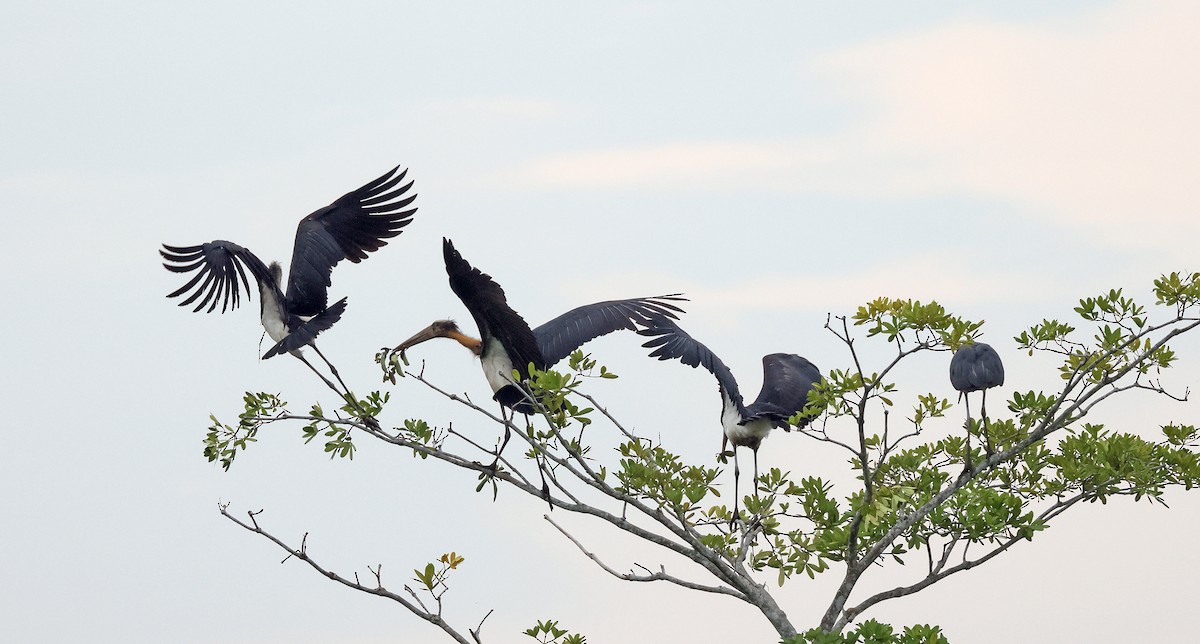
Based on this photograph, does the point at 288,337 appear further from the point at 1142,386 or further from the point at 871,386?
the point at 1142,386

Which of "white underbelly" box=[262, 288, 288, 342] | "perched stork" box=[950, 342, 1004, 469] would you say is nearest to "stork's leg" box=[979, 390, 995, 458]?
"perched stork" box=[950, 342, 1004, 469]

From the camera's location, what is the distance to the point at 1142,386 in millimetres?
9617

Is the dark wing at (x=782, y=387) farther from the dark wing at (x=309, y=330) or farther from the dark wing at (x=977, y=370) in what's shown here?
the dark wing at (x=309, y=330)

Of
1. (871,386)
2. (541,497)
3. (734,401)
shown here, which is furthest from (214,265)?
(871,386)

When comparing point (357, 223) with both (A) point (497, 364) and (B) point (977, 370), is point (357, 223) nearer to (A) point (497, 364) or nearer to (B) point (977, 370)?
(A) point (497, 364)

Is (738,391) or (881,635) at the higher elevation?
(738,391)

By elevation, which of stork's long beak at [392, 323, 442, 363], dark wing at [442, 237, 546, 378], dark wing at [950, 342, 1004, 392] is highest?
stork's long beak at [392, 323, 442, 363]

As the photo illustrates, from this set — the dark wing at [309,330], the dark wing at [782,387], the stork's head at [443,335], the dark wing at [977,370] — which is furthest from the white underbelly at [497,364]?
the dark wing at [977,370]

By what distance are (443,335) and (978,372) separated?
4.17 m

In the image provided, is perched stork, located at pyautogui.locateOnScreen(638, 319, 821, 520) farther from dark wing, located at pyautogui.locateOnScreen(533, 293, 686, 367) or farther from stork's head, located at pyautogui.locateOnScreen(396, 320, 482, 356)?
stork's head, located at pyautogui.locateOnScreen(396, 320, 482, 356)

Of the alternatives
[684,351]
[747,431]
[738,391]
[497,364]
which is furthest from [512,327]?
[747,431]

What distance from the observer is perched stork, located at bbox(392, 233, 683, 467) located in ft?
30.0

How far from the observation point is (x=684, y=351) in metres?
11.1

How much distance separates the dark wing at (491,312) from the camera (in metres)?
8.92
